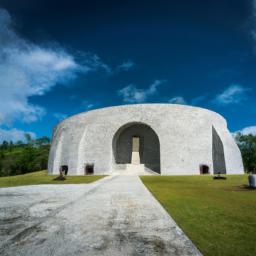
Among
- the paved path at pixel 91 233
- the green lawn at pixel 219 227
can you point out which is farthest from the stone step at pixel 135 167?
the paved path at pixel 91 233

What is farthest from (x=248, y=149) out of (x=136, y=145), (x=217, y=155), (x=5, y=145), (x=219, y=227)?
(x=5, y=145)

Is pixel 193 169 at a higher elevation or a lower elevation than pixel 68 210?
higher

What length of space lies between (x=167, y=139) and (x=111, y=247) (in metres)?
23.8

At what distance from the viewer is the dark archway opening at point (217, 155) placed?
82.3ft

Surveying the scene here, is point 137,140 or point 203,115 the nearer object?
point 203,115

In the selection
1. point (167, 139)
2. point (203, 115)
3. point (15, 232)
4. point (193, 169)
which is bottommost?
point (15, 232)

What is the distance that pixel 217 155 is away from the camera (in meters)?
25.8

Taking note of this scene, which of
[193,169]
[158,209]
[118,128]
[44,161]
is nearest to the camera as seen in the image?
[158,209]

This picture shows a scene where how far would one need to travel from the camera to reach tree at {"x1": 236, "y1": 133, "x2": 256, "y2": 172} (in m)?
39.0

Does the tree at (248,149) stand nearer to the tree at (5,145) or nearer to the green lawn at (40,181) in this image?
the green lawn at (40,181)

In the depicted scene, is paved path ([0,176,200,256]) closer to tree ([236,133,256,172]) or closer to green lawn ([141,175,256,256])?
green lawn ([141,175,256,256])

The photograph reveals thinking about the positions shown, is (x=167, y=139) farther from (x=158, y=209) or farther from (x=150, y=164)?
(x=158, y=209)

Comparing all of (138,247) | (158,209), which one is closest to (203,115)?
(158,209)

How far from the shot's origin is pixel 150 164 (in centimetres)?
2811
